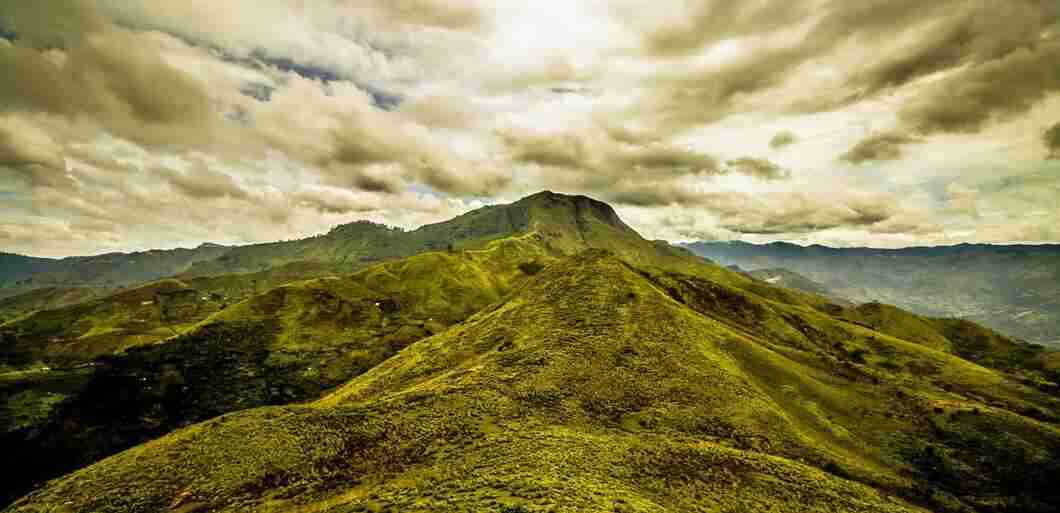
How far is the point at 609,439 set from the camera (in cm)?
5672

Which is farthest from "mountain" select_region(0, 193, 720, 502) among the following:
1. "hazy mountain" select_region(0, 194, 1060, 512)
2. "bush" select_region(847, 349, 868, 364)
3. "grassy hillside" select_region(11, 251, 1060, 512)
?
"bush" select_region(847, 349, 868, 364)

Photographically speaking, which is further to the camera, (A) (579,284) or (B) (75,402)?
(B) (75,402)

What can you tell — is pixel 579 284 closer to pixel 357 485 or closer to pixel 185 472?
pixel 357 485

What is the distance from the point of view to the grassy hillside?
45.1 metres

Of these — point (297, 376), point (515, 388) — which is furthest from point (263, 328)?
point (515, 388)

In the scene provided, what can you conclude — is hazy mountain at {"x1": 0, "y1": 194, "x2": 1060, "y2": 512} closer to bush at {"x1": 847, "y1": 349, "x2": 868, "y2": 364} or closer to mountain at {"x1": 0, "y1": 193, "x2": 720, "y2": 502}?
mountain at {"x1": 0, "y1": 193, "x2": 720, "y2": 502}

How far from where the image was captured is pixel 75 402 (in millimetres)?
124562

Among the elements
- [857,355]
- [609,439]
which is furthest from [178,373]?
[857,355]

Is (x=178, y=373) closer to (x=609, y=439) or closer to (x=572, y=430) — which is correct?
(x=572, y=430)

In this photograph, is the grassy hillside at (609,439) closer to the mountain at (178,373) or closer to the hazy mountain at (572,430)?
the hazy mountain at (572,430)

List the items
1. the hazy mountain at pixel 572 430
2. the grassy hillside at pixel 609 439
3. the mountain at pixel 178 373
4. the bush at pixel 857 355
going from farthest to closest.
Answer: the bush at pixel 857 355 < the mountain at pixel 178 373 < the hazy mountain at pixel 572 430 < the grassy hillside at pixel 609 439

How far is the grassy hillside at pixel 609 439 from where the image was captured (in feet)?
148

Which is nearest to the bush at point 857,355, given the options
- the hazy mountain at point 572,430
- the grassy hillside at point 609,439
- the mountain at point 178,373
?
the hazy mountain at point 572,430

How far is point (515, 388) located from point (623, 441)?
19363mm
